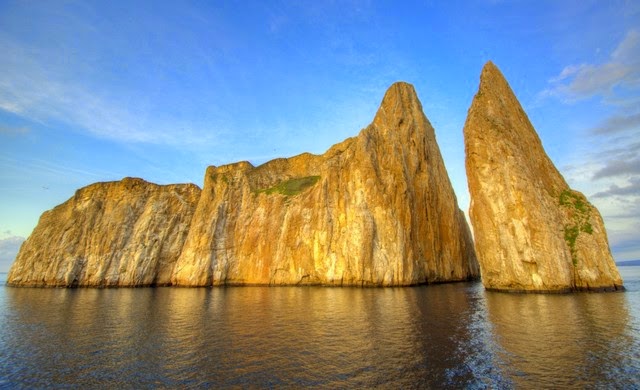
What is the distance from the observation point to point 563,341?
69.8ft

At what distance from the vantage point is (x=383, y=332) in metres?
25.4

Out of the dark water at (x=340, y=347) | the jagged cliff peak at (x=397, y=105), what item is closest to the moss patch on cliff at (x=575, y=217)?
the dark water at (x=340, y=347)

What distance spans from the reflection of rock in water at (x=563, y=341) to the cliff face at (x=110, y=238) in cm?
7999

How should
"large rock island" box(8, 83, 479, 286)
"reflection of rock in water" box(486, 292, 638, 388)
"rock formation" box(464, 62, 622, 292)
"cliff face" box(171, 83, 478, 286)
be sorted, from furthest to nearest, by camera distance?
1. "large rock island" box(8, 83, 479, 286)
2. "cliff face" box(171, 83, 478, 286)
3. "rock formation" box(464, 62, 622, 292)
4. "reflection of rock in water" box(486, 292, 638, 388)

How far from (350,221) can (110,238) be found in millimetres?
62220

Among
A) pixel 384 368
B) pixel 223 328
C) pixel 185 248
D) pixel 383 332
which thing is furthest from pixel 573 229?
pixel 185 248

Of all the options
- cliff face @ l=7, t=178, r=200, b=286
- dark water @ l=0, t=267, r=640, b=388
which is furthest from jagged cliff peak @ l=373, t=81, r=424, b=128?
cliff face @ l=7, t=178, r=200, b=286

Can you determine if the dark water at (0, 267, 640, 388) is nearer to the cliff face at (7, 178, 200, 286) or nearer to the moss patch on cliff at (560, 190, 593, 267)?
the moss patch on cliff at (560, 190, 593, 267)

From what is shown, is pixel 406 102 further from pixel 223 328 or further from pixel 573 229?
pixel 223 328

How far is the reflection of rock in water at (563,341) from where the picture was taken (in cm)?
1574

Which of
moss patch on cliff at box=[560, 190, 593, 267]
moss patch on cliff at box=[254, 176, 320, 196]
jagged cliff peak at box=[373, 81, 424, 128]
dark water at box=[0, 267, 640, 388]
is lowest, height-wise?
dark water at box=[0, 267, 640, 388]

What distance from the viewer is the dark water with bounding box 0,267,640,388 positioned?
53.7 ft

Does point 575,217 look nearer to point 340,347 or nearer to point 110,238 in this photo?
point 340,347

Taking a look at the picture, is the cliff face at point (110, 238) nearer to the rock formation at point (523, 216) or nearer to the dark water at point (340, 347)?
the dark water at point (340, 347)
